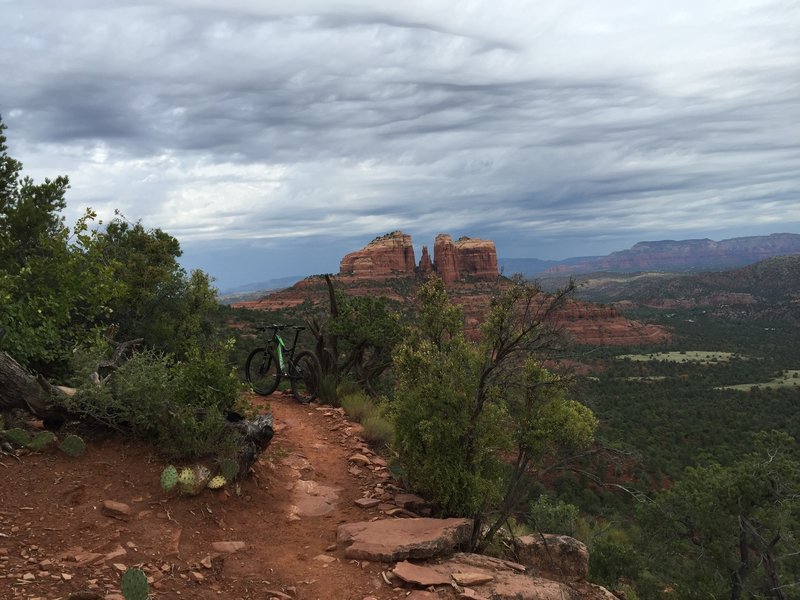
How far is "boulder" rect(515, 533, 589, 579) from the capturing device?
25.0 ft

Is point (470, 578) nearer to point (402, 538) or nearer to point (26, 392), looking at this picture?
point (402, 538)

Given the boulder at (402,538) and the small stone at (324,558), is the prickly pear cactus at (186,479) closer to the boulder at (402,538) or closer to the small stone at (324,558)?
the small stone at (324,558)

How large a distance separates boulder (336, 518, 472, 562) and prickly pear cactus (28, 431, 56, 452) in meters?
3.76

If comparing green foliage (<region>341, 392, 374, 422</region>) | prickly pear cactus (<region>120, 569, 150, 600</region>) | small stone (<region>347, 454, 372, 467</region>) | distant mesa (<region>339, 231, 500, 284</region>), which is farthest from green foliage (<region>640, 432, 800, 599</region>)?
distant mesa (<region>339, 231, 500, 284</region>)

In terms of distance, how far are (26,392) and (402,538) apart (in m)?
5.22

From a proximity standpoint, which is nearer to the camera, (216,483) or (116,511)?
(116,511)

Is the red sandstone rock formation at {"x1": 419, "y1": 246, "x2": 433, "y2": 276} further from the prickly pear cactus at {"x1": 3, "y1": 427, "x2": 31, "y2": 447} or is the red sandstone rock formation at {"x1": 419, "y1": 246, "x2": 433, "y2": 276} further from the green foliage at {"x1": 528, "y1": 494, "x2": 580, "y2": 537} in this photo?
the prickly pear cactus at {"x1": 3, "y1": 427, "x2": 31, "y2": 447}

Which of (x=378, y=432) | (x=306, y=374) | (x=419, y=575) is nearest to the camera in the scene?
(x=419, y=575)

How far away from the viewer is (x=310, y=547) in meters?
6.25

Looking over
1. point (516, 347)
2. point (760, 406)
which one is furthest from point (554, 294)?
point (760, 406)

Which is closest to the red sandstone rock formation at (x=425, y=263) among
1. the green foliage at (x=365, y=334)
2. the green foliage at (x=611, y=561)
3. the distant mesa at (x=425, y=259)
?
the distant mesa at (x=425, y=259)

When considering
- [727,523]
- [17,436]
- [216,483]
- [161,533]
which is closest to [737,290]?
[727,523]

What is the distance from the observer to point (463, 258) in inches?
5733

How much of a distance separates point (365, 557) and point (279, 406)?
6.40m
